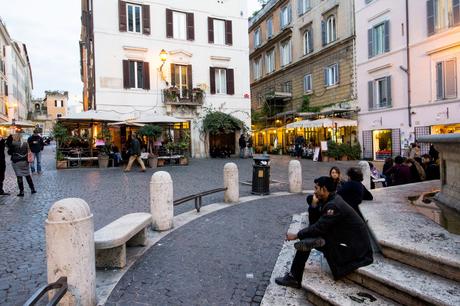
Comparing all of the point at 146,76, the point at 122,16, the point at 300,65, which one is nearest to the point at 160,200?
the point at 146,76

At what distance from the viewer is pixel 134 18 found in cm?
2286

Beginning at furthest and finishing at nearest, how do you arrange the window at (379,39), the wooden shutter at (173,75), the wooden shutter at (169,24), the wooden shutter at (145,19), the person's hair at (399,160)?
the wooden shutter at (173,75)
the wooden shutter at (169,24)
the wooden shutter at (145,19)
the window at (379,39)
the person's hair at (399,160)

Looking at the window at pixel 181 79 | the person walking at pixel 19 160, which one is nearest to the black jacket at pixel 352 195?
the person walking at pixel 19 160

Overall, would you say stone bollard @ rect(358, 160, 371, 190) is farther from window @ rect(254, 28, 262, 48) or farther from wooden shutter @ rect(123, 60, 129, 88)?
window @ rect(254, 28, 262, 48)

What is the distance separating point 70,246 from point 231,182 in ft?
18.8

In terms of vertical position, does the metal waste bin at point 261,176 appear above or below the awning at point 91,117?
below

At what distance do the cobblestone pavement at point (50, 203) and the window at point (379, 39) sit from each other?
10.8 meters

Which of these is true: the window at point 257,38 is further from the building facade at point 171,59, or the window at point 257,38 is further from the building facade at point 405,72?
the building facade at point 405,72

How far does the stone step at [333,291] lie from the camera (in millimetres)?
3380

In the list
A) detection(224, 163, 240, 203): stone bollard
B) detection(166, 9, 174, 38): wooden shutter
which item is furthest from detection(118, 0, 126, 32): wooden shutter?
detection(224, 163, 240, 203): stone bollard

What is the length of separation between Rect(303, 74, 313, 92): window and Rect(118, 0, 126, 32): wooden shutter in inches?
560

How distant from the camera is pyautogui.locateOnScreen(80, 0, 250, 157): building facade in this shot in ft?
72.3

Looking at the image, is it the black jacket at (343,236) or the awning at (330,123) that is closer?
the black jacket at (343,236)

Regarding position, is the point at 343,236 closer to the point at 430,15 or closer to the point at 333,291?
the point at 333,291
